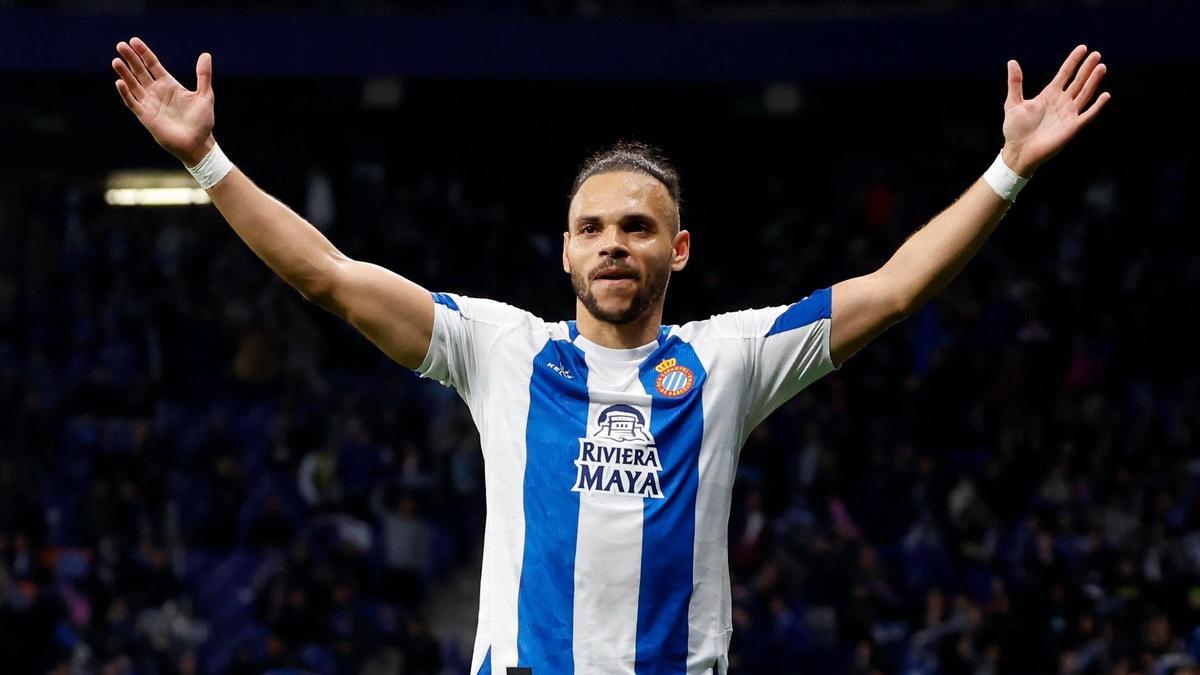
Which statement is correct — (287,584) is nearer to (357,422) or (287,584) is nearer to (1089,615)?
(357,422)

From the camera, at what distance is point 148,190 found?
22406 mm

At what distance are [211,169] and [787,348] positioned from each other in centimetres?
149

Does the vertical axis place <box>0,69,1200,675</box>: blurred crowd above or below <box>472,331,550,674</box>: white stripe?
above

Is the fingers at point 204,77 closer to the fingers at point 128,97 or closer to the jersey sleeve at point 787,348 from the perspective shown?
the fingers at point 128,97

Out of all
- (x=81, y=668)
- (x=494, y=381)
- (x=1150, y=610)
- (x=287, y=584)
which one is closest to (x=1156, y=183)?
(x=1150, y=610)

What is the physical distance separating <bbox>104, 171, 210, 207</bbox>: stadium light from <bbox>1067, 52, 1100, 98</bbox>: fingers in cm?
1901

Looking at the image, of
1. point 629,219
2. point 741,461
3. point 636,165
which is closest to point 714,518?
point 629,219

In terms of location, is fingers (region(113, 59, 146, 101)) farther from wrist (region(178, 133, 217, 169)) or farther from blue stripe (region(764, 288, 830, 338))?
blue stripe (region(764, 288, 830, 338))

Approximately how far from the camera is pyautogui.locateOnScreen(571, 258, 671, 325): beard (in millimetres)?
4148

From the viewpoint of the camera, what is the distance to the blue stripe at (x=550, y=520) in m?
3.93

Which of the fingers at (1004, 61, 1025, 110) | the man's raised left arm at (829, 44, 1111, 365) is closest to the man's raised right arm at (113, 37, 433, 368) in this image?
the man's raised left arm at (829, 44, 1111, 365)

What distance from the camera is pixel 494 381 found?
422 cm

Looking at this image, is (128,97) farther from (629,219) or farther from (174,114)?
(629,219)

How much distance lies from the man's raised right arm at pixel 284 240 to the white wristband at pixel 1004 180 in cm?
142
